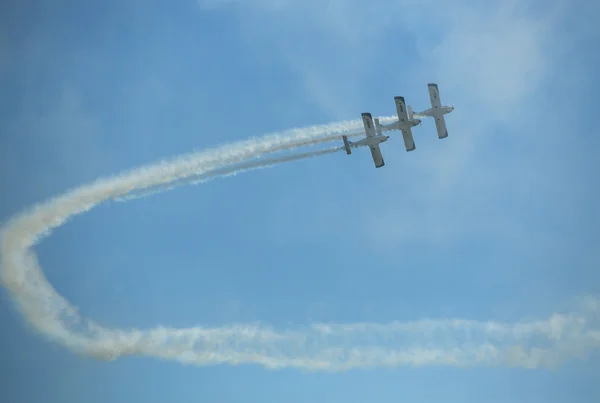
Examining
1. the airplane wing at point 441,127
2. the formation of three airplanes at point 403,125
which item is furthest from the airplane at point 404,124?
the airplane wing at point 441,127

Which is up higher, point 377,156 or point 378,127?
point 378,127

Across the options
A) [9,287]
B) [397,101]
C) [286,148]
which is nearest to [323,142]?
[286,148]

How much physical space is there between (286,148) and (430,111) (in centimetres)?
1391

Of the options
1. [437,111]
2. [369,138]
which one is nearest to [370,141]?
[369,138]

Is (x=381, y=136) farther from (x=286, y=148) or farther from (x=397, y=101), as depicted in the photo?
(x=286, y=148)

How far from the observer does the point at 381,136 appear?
185ft

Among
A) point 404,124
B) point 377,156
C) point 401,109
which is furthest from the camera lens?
point 377,156

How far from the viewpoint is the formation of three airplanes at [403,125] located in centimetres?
5619

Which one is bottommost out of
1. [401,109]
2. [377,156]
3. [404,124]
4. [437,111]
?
[377,156]

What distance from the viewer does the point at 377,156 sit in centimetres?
5719

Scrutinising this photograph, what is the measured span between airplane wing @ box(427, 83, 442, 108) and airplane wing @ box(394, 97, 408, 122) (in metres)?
2.88

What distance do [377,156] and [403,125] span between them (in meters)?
3.72

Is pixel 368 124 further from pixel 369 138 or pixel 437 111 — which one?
pixel 437 111

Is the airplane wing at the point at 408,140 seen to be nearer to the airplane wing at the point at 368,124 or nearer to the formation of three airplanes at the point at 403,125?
the formation of three airplanes at the point at 403,125
